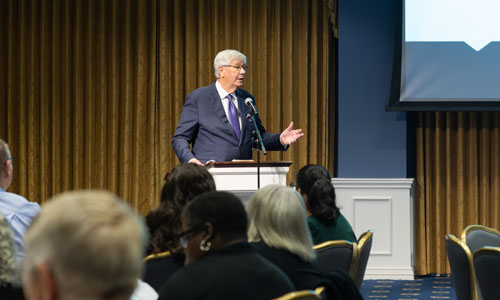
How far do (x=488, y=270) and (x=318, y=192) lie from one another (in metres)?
1.13

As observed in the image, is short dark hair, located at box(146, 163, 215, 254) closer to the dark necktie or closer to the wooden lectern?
the wooden lectern

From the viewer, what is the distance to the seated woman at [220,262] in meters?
1.76

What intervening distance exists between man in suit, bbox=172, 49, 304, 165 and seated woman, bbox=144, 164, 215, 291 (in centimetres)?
185

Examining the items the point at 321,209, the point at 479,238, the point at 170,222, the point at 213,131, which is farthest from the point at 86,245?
the point at 213,131

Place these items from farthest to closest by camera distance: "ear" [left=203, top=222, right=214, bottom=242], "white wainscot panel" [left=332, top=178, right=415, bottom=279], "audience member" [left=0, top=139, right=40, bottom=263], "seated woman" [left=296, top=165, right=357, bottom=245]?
"white wainscot panel" [left=332, top=178, right=415, bottom=279] → "seated woman" [left=296, top=165, right=357, bottom=245] → "audience member" [left=0, top=139, right=40, bottom=263] → "ear" [left=203, top=222, right=214, bottom=242]

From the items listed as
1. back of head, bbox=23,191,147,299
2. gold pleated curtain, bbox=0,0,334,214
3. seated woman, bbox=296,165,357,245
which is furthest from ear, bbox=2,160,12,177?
gold pleated curtain, bbox=0,0,334,214

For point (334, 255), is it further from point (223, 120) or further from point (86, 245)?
point (223, 120)

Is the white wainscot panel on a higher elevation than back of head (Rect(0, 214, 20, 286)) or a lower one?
lower

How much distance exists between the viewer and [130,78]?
6.84m

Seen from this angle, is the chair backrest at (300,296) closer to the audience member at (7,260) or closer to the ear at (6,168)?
the audience member at (7,260)

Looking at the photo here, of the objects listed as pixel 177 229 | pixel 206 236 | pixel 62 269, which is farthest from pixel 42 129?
pixel 62 269

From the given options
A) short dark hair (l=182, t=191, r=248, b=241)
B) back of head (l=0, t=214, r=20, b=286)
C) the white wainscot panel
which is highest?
short dark hair (l=182, t=191, r=248, b=241)

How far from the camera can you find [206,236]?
194 cm

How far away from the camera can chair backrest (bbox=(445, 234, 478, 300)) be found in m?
2.82
